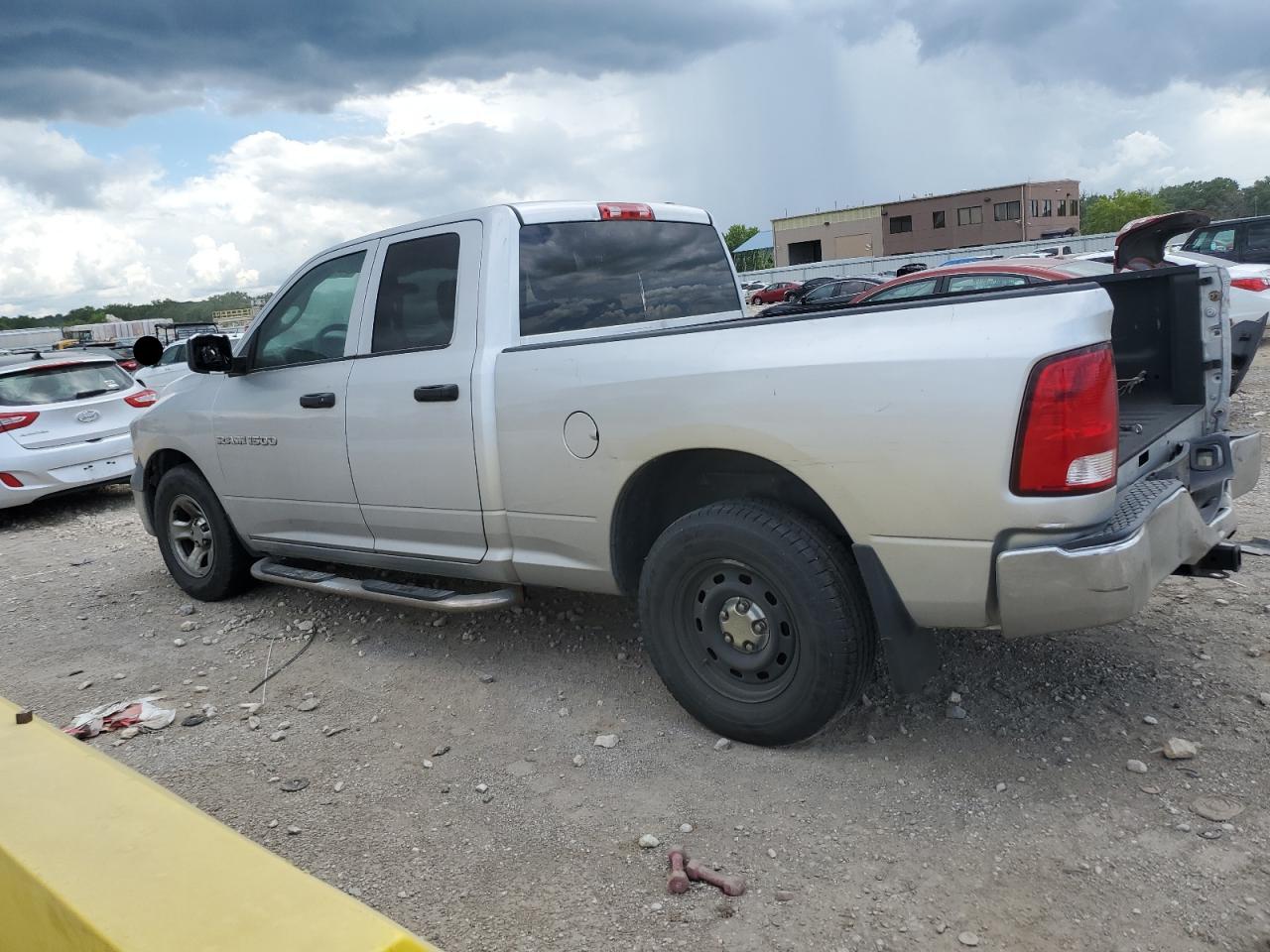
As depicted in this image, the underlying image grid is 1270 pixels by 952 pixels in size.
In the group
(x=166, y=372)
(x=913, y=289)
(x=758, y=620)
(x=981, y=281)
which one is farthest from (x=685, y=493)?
(x=166, y=372)

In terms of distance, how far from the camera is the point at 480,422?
13.4 feet

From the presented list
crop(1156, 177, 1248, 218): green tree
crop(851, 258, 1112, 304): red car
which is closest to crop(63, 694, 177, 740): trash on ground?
crop(851, 258, 1112, 304): red car

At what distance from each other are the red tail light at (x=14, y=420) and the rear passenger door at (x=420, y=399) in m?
6.12

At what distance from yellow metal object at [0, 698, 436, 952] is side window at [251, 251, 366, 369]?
Result: 3143 mm

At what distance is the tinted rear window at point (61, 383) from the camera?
365 inches

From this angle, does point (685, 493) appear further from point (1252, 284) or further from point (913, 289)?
point (1252, 284)

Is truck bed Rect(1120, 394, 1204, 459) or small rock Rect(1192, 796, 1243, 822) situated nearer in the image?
small rock Rect(1192, 796, 1243, 822)

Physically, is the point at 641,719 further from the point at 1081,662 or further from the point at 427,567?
the point at 1081,662

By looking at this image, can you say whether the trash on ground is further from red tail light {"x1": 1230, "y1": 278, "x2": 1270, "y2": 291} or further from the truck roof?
red tail light {"x1": 1230, "y1": 278, "x2": 1270, "y2": 291}

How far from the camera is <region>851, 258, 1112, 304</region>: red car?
9.31 m

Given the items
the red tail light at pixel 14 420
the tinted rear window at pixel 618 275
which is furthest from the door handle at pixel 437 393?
the red tail light at pixel 14 420

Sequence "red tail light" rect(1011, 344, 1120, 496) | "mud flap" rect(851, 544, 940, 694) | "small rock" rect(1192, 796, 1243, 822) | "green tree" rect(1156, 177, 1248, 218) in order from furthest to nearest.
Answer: "green tree" rect(1156, 177, 1248, 218) → "mud flap" rect(851, 544, 940, 694) → "small rock" rect(1192, 796, 1243, 822) → "red tail light" rect(1011, 344, 1120, 496)

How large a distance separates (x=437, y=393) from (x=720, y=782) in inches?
77.2

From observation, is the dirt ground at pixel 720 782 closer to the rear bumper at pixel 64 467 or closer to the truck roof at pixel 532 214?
the truck roof at pixel 532 214
